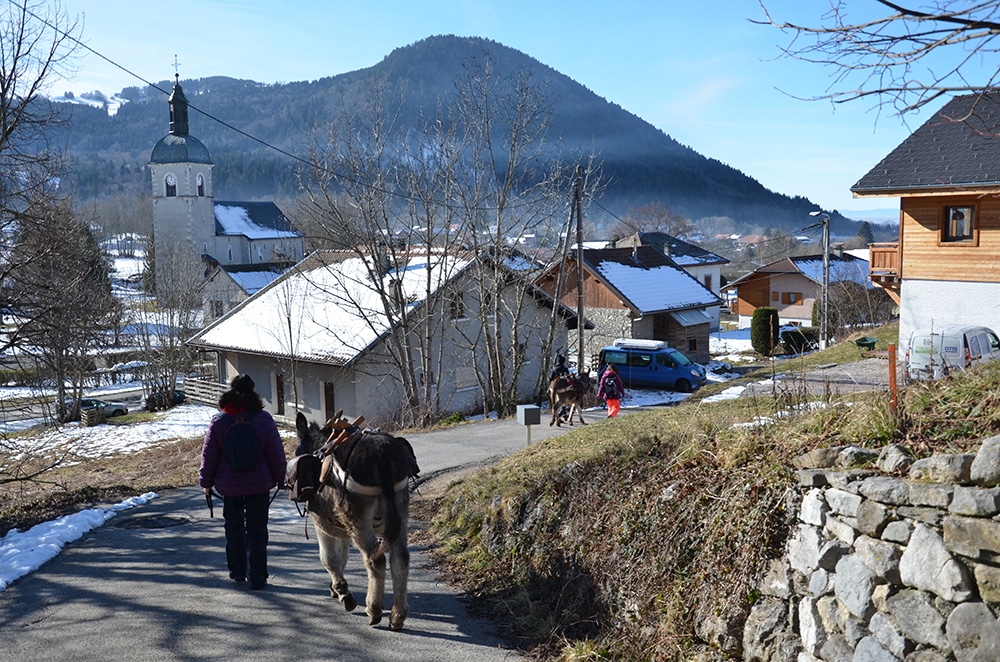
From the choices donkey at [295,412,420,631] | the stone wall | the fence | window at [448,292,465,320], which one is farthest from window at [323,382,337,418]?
the stone wall

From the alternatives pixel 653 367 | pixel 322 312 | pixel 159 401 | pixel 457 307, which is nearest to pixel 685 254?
pixel 653 367

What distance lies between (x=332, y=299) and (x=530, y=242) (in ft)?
25.4

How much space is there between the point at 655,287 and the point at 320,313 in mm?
19123

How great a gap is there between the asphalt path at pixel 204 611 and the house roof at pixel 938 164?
20.3 metres

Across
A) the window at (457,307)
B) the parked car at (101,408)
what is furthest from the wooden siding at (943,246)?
the parked car at (101,408)

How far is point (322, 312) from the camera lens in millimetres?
30984

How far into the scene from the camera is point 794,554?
5.14 metres

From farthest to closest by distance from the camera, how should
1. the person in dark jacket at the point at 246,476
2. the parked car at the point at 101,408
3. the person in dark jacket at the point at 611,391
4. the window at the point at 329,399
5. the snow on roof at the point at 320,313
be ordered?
the parked car at the point at 101,408 → the window at the point at 329,399 → the snow on roof at the point at 320,313 → the person in dark jacket at the point at 611,391 → the person in dark jacket at the point at 246,476

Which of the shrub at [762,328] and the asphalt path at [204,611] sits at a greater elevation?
the shrub at [762,328]

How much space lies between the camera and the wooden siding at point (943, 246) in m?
23.4

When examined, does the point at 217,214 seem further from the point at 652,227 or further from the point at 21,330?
the point at 21,330

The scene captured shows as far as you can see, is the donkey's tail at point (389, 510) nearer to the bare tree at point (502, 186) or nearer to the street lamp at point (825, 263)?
the bare tree at point (502, 186)

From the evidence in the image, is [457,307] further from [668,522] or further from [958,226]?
[668,522]

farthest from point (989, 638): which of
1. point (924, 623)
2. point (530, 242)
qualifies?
point (530, 242)
